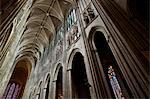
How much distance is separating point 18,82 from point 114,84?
2059cm

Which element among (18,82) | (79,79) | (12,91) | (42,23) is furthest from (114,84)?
(18,82)

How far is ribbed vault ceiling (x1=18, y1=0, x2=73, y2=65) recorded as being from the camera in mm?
14133

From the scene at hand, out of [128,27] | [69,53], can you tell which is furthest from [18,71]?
[128,27]

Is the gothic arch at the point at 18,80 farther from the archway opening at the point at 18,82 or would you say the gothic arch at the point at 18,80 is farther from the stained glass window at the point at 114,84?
the stained glass window at the point at 114,84

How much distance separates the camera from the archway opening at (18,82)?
69.1ft

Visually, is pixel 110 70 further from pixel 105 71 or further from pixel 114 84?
pixel 114 84

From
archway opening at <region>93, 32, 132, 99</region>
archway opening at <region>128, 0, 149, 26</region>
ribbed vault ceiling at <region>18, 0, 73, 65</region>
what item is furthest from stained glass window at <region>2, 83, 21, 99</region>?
archway opening at <region>128, 0, 149, 26</region>

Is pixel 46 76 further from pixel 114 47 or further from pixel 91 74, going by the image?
pixel 114 47

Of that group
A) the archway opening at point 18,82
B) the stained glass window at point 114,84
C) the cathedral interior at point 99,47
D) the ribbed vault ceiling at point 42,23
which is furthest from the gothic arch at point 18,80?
the stained glass window at point 114,84

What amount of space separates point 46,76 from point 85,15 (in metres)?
7.01

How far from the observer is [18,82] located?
75.8 ft

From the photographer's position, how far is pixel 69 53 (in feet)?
30.6

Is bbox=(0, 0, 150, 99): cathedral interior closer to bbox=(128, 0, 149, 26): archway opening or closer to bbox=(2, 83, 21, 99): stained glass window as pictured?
bbox=(128, 0, 149, 26): archway opening

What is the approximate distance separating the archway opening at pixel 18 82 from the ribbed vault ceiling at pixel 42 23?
153 inches
